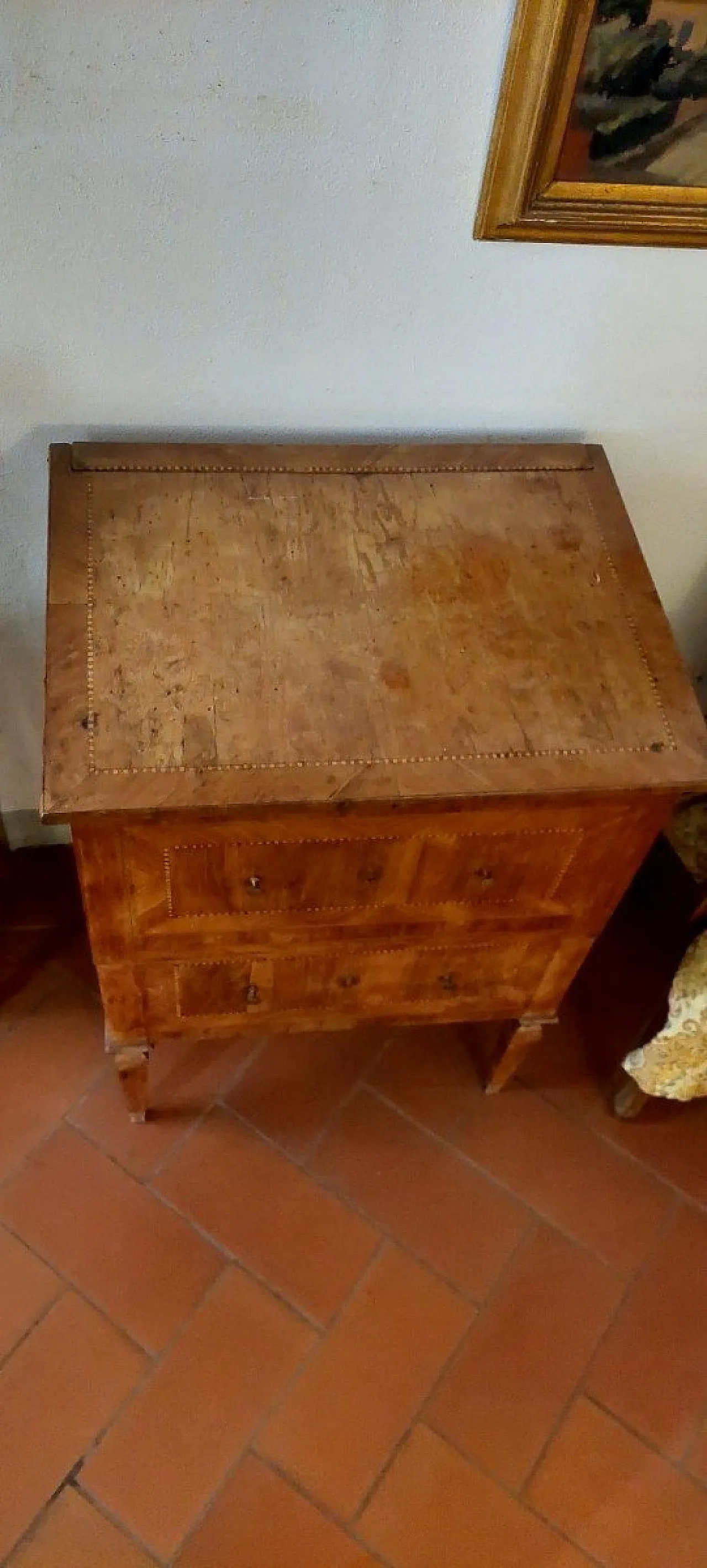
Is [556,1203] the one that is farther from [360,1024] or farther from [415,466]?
[415,466]

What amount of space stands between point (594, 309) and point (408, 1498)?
4.83 feet

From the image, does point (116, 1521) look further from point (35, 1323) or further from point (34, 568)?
point (34, 568)

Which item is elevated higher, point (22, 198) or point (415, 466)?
point (22, 198)

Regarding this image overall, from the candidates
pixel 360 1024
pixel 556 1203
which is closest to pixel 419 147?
pixel 360 1024

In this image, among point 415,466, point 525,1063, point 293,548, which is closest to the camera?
point 293,548

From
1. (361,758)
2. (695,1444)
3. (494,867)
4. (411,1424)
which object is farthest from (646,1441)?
(361,758)

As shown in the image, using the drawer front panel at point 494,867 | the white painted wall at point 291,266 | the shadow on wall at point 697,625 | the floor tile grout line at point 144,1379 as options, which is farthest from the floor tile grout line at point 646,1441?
the white painted wall at point 291,266

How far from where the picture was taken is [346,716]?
3.43 ft

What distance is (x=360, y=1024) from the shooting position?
1.44 meters

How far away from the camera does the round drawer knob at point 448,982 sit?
1.35m

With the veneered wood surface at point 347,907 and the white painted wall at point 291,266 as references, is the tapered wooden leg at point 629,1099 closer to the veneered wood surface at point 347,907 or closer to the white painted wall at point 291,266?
the veneered wood surface at point 347,907

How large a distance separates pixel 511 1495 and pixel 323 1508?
25 centimetres

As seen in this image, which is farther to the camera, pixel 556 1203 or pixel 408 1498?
pixel 556 1203

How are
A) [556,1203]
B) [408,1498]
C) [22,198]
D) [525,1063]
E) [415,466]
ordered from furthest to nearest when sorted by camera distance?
[525,1063] < [556,1203] < [408,1498] < [415,466] < [22,198]
